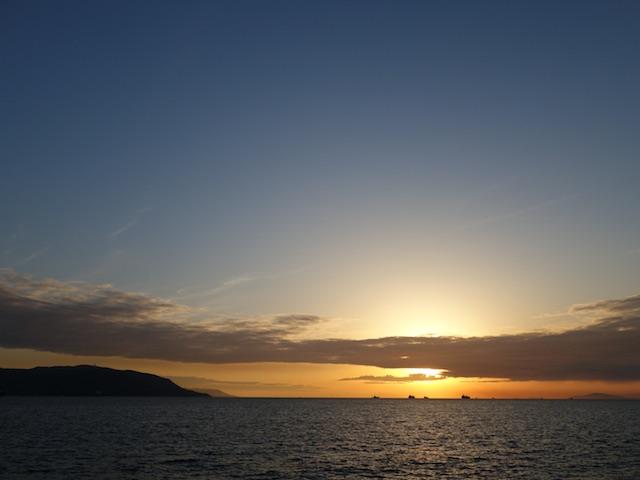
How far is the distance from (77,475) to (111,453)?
21366 mm

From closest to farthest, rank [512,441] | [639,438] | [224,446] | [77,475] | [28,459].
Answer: [77,475] < [28,459] < [224,446] < [512,441] < [639,438]

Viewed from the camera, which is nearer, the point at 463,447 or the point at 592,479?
the point at 592,479

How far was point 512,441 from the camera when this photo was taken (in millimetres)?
113938

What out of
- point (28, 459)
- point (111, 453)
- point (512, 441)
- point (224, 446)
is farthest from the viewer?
point (512, 441)

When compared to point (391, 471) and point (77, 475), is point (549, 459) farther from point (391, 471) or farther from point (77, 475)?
point (77, 475)

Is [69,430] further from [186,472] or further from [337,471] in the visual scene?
[337,471]

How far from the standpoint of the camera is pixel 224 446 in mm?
96938

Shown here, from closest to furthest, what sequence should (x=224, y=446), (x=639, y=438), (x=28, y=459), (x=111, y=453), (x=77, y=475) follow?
(x=77, y=475), (x=28, y=459), (x=111, y=453), (x=224, y=446), (x=639, y=438)

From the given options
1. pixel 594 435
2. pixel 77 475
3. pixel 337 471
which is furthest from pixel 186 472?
pixel 594 435

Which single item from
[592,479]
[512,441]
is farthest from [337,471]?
[512,441]

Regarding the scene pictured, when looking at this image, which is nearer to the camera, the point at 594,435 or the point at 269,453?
the point at 269,453

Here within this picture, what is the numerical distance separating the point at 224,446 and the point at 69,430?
51.6 meters

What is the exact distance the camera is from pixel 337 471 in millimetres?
70750

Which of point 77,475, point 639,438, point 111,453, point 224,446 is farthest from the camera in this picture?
point 639,438
